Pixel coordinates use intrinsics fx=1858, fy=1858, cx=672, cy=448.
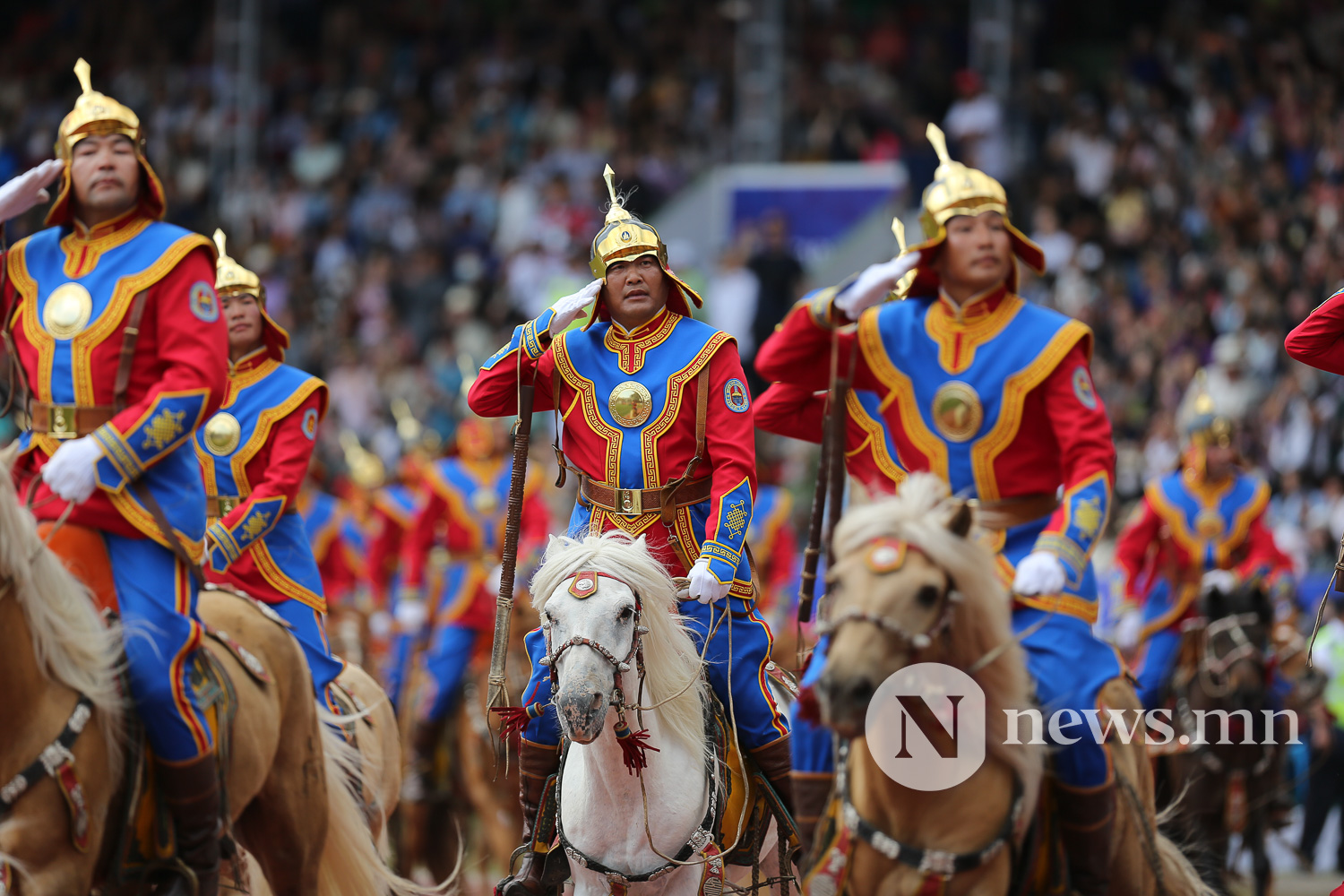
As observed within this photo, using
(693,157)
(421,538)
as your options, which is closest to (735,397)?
(421,538)

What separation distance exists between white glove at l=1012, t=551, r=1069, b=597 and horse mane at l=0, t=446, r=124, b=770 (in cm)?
272

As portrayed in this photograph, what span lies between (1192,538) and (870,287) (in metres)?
5.80

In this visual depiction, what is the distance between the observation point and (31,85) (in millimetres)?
25109

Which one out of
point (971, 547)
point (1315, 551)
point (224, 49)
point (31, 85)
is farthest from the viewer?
point (31, 85)

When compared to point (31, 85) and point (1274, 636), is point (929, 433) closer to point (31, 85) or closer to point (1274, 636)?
point (1274, 636)

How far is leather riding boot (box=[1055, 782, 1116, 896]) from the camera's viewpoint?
537 centimetres

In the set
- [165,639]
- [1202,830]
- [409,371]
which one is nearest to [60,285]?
[165,639]

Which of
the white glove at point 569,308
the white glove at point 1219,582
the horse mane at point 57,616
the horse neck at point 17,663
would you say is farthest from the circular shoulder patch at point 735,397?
the white glove at point 1219,582

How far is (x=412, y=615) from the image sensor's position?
12672mm

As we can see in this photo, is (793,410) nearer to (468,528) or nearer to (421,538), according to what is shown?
(468,528)

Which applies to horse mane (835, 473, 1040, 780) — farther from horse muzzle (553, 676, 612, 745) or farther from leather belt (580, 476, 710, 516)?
leather belt (580, 476, 710, 516)

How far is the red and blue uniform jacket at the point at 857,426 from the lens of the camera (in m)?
5.91

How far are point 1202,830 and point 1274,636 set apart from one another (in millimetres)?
1192

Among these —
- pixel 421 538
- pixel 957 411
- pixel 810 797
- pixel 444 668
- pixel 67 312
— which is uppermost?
pixel 67 312
